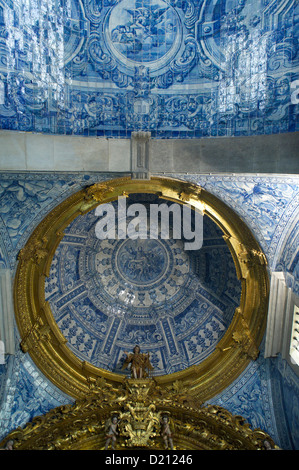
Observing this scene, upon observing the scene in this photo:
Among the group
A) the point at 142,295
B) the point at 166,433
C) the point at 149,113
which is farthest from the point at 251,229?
the point at 166,433

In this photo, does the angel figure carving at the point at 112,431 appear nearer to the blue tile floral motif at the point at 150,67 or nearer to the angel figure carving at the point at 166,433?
the angel figure carving at the point at 166,433

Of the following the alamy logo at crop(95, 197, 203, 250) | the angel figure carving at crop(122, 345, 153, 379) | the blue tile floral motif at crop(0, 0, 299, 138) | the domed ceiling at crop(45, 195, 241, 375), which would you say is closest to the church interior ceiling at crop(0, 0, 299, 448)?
the blue tile floral motif at crop(0, 0, 299, 138)

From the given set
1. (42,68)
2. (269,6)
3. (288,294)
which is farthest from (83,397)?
(269,6)

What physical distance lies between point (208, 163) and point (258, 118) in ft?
4.62

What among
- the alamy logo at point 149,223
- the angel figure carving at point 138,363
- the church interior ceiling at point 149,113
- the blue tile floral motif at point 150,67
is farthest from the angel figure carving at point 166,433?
the blue tile floral motif at point 150,67

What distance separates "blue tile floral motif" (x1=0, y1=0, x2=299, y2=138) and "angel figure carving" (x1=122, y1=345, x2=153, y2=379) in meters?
4.97

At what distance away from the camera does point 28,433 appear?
31.4ft

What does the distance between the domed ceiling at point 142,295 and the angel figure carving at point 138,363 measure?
31 cm

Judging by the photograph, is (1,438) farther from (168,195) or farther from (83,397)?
(168,195)

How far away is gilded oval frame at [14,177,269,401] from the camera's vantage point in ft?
33.4

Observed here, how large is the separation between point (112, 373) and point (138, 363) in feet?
2.05

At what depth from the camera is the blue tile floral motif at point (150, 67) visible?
9.22 metres

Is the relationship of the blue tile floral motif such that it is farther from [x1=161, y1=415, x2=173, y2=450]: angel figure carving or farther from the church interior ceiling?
[x1=161, y1=415, x2=173, y2=450]: angel figure carving
